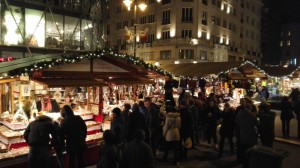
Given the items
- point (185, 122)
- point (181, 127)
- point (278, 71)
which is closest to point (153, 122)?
point (181, 127)

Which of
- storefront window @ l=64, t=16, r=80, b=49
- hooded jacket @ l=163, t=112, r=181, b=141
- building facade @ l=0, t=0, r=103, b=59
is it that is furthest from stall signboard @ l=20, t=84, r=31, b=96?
storefront window @ l=64, t=16, r=80, b=49

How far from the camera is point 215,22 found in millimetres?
47625

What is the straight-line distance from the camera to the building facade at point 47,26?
21.6 meters

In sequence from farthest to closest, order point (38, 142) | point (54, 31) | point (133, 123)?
point (54, 31) < point (133, 123) < point (38, 142)

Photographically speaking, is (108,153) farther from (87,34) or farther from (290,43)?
(290,43)

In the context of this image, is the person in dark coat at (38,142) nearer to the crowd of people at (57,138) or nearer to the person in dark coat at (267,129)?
the crowd of people at (57,138)

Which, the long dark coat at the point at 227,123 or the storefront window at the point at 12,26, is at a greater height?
the storefront window at the point at 12,26

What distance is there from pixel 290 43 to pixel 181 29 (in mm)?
45243

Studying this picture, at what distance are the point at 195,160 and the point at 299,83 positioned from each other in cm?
2140

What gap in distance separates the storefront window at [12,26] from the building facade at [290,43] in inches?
2689

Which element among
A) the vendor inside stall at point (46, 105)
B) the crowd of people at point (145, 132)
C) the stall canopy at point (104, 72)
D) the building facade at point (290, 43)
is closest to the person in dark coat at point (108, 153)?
the crowd of people at point (145, 132)

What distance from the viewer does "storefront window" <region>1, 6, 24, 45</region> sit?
69.8ft

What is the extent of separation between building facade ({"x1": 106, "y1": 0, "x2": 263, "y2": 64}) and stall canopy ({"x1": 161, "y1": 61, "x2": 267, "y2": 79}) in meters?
18.0

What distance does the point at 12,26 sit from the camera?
71.9 ft
